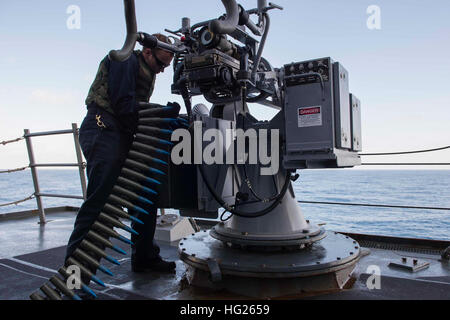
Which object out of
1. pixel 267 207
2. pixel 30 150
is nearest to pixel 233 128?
pixel 267 207

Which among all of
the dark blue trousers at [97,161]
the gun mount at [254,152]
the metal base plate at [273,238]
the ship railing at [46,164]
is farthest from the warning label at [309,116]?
the ship railing at [46,164]

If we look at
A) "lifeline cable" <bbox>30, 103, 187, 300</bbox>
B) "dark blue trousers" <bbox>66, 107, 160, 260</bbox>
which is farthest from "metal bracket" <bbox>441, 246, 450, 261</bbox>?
"dark blue trousers" <bbox>66, 107, 160, 260</bbox>

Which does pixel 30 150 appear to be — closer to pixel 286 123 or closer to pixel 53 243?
pixel 53 243

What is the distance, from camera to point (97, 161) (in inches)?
80.9

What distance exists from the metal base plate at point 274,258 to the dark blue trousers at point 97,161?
592 millimetres

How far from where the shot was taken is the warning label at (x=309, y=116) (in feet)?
6.20

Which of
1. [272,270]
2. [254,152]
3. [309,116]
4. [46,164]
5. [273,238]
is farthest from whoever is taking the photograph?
[46,164]

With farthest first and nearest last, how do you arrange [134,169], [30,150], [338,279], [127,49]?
[30,150], [134,169], [338,279], [127,49]

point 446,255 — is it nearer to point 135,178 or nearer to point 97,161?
point 135,178

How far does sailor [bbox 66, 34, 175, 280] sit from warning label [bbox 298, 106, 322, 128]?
36.3 inches

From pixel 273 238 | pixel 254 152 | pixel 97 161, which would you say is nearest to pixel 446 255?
pixel 273 238

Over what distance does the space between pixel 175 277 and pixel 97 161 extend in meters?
0.87
